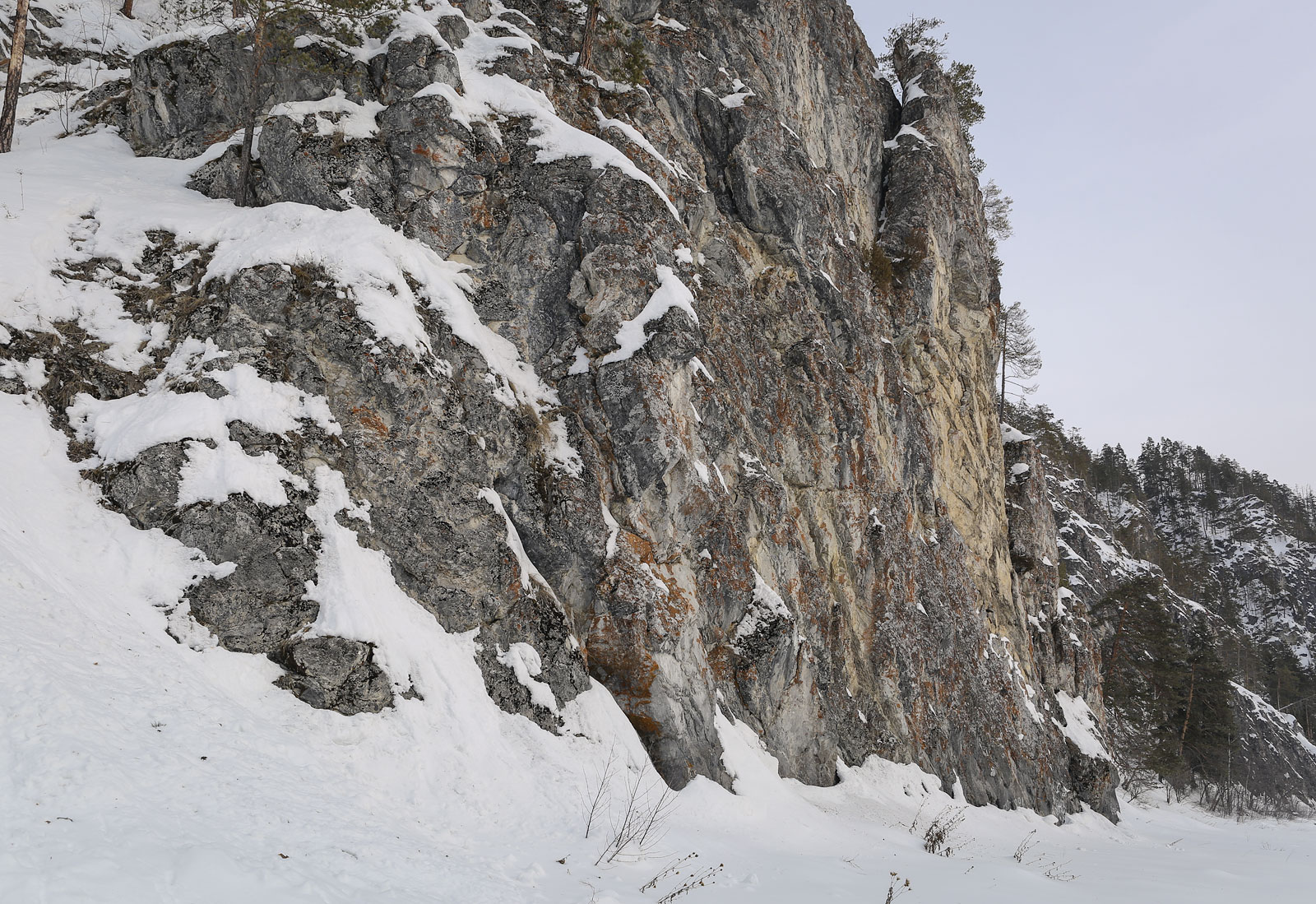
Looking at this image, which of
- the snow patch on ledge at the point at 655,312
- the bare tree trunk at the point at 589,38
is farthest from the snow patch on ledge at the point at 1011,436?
the bare tree trunk at the point at 589,38

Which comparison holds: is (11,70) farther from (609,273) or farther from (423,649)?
(423,649)

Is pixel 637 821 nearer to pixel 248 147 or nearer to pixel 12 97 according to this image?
pixel 248 147

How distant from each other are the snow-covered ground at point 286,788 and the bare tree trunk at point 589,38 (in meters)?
16.2

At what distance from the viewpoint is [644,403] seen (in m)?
13.2

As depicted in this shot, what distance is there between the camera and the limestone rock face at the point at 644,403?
10484 mm

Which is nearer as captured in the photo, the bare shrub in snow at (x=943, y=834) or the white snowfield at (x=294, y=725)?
the white snowfield at (x=294, y=725)

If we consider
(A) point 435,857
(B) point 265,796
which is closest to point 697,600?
(A) point 435,857

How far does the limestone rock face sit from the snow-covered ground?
0.56 m

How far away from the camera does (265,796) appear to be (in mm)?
6000

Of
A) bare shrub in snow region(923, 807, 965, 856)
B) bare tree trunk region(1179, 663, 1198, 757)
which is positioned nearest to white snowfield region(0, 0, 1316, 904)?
bare shrub in snow region(923, 807, 965, 856)

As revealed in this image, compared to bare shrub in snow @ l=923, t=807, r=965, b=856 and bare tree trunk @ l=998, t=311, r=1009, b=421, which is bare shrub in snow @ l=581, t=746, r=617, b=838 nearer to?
bare shrub in snow @ l=923, t=807, r=965, b=856

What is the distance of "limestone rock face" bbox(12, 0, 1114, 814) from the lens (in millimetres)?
10484

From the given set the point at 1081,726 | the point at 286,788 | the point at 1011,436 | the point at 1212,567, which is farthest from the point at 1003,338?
the point at 1212,567

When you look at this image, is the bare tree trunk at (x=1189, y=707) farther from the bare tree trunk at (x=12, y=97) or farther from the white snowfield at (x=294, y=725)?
the bare tree trunk at (x=12, y=97)
